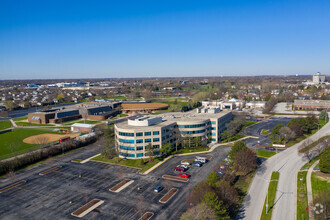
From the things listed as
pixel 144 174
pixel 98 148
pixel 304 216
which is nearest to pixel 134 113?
pixel 98 148

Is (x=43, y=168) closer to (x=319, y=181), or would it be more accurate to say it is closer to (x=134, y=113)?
(x=319, y=181)

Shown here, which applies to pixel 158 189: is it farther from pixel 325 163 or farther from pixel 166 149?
pixel 325 163

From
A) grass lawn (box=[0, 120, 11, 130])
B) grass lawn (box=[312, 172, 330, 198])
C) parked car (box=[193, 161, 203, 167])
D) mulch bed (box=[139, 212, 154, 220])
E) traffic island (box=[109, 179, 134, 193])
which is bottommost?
mulch bed (box=[139, 212, 154, 220])

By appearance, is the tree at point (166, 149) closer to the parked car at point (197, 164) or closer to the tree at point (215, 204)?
the parked car at point (197, 164)

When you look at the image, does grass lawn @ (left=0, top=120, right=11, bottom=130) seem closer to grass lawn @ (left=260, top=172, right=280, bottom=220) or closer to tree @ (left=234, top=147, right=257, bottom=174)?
tree @ (left=234, top=147, right=257, bottom=174)

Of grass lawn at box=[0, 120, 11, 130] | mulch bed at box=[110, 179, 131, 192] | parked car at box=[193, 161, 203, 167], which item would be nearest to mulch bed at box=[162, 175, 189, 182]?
parked car at box=[193, 161, 203, 167]

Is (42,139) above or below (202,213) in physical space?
below

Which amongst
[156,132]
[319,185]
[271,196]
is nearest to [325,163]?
[319,185]
